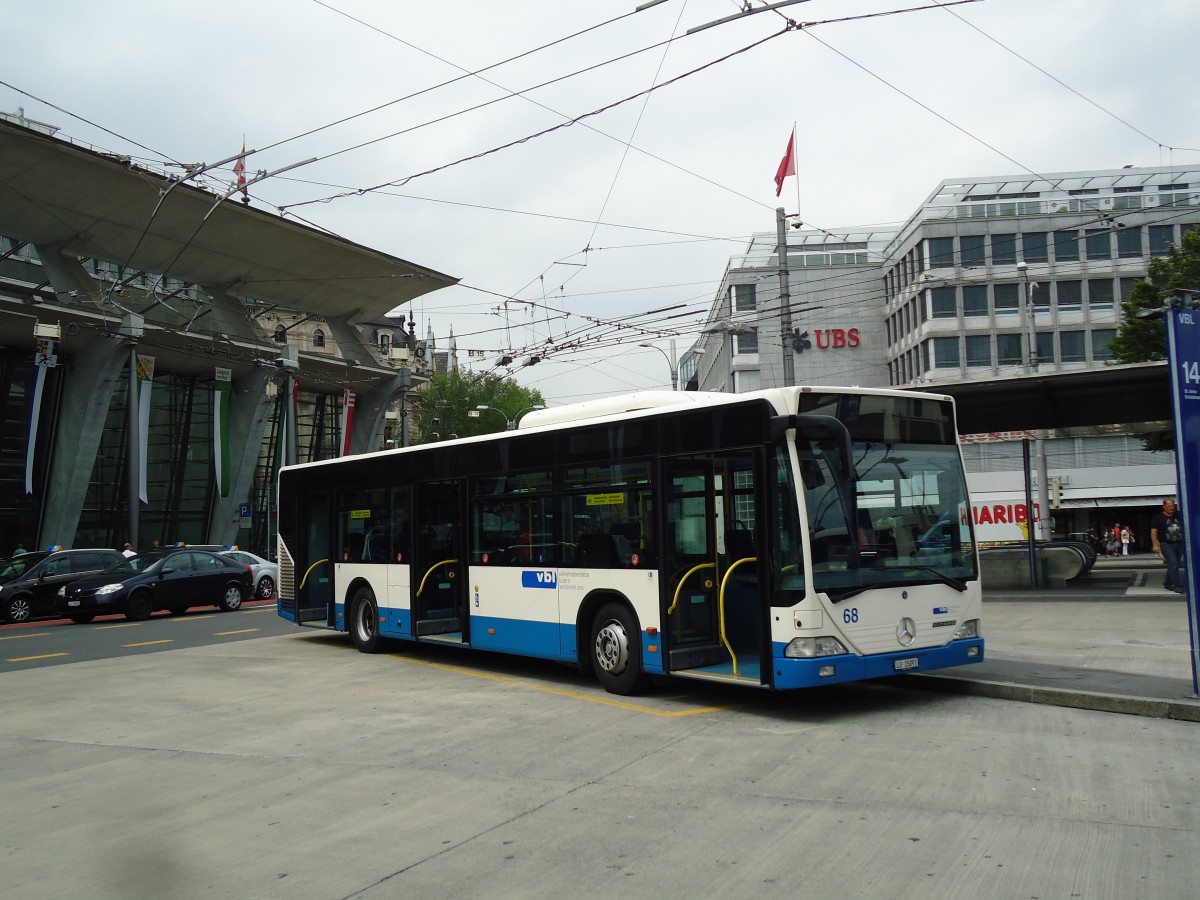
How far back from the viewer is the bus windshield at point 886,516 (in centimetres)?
941

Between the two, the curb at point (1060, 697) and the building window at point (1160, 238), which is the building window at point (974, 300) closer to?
the building window at point (1160, 238)

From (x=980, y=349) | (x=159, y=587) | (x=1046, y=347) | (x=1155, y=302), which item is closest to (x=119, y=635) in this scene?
(x=159, y=587)

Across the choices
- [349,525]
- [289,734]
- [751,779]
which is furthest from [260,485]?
[751,779]

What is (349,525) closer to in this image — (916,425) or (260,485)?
(916,425)

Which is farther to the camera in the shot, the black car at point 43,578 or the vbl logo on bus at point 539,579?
the black car at point 43,578

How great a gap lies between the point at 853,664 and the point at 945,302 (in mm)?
54721

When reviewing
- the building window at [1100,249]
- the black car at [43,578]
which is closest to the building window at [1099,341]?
the building window at [1100,249]

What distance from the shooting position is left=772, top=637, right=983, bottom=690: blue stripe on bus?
9.18 meters

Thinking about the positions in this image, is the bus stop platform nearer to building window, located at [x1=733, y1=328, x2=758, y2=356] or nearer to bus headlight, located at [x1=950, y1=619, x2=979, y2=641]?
bus headlight, located at [x1=950, y1=619, x2=979, y2=641]

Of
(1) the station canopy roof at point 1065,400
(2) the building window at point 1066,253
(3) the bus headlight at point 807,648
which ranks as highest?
(2) the building window at point 1066,253

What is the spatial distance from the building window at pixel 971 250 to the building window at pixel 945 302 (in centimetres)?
180

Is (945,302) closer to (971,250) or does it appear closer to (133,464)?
(971,250)

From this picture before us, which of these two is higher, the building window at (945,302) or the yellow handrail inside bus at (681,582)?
the building window at (945,302)

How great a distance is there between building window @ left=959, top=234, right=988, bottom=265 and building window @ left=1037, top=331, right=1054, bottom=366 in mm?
5063
